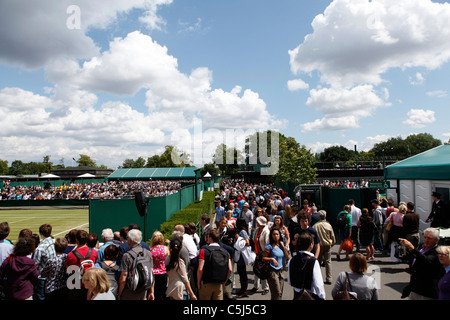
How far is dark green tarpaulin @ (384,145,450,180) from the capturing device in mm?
10993

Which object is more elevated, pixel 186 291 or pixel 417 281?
pixel 417 281

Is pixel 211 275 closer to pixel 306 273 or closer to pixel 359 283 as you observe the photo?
pixel 306 273

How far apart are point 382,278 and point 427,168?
Answer: 20.5 ft

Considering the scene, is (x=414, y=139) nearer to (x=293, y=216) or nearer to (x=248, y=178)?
(x=248, y=178)

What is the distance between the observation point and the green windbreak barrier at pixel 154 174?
6600 centimetres

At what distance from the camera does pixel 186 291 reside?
16.8ft

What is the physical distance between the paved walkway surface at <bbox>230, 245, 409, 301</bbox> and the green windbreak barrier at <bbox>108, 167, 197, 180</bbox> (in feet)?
185

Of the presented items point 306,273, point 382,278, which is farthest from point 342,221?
point 306,273

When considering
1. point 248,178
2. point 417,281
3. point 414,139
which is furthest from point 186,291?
point 414,139

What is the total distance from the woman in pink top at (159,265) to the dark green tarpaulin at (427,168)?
405 inches

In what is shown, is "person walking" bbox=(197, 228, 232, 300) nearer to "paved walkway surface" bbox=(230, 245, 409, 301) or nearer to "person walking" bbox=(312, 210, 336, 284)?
"paved walkway surface" bbox=(230, 245, 409, 301)

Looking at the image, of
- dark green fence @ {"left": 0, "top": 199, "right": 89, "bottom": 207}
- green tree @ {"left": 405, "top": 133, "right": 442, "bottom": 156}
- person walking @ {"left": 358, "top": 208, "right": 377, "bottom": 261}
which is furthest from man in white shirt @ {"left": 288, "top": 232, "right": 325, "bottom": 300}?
green tree @ {"left": 405, "top": 133, "right": 442, "bottom": 156}

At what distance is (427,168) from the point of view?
11.9 m
